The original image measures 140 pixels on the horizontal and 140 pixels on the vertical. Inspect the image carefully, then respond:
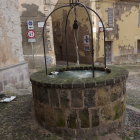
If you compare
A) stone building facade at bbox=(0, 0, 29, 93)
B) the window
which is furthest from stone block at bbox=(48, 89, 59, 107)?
the window

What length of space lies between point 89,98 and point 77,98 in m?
0.21

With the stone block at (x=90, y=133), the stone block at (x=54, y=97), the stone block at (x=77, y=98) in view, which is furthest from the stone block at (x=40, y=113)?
the stone block at (x=90, y=133)

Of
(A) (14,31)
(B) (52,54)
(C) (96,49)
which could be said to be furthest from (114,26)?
(A) (14,31)

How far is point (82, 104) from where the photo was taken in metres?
3.70

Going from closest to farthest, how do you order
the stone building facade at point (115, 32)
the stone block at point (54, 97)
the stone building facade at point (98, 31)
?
1. the stone block at point (54, 97)
2. the stone building facade at point (98, 31)
3. the stone building facade at point (115, 32)

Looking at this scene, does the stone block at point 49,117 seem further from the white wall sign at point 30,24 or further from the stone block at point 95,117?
the white wall sign at point 30,24

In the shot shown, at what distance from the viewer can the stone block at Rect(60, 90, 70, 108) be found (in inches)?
146

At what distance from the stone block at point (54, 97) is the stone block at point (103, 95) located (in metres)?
0.74

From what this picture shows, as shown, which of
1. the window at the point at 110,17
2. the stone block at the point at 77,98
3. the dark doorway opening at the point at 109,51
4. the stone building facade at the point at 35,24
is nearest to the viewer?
the stone block at the point at 77,98

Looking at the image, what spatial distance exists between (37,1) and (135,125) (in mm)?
9660

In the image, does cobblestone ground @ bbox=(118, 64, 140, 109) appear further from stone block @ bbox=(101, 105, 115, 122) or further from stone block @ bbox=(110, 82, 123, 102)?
stone block @ bbox=(101, 105, 115, 122)

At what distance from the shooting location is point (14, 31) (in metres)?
7.05

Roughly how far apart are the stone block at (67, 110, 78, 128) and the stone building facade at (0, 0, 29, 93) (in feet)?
11.1

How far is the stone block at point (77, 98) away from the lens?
12.0 ft
